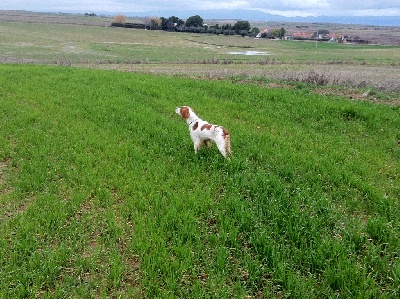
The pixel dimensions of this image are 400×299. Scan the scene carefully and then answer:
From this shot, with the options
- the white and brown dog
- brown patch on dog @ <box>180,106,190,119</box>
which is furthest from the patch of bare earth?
brown patch on dog @ <box>180,106,190,119</box>

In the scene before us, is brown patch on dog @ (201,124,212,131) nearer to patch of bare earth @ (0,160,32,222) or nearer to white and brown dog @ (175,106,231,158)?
white and brown dog @ (175,106,231,158)

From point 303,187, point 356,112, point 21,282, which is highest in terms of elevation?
point 356,112

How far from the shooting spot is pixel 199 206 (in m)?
6.55

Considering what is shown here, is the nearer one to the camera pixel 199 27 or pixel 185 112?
pixel 185 112

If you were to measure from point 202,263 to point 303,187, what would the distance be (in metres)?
3.00

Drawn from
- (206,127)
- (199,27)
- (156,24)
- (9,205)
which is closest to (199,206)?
(206,127)

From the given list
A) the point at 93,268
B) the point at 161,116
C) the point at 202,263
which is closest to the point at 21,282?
the point at 93,268

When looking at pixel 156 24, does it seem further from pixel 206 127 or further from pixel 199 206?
pixel 199 206

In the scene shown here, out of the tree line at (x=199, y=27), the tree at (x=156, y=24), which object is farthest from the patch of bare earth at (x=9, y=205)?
the tree at (x=156, y=24)

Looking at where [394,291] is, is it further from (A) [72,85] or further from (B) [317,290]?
(A) [72,85]

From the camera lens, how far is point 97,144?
973 cm

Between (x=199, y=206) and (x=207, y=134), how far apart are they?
7.18 ft

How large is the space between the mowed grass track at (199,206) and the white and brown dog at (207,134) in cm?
36

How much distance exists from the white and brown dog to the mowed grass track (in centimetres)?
36
